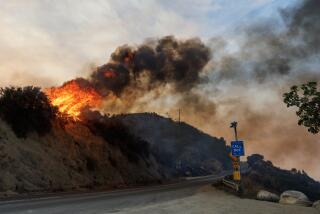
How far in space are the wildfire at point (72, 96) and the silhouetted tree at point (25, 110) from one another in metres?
3.78

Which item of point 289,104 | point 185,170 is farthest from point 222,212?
point 185,170

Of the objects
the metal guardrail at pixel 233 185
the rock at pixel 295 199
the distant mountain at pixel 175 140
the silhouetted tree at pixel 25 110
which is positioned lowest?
the rock at pixel 295 199

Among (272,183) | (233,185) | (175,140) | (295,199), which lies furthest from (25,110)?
(175,140)

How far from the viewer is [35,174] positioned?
38.9m

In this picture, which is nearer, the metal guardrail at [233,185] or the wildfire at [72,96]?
the metal guardrail at [233,185]

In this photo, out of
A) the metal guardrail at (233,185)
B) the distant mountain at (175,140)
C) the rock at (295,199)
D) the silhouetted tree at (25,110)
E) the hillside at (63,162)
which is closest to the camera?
the rock at (295,199)

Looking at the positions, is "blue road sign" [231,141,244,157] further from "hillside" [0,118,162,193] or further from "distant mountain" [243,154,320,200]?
"hillside" [0,118,162,193]

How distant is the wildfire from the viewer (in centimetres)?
5175

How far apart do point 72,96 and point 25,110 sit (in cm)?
835

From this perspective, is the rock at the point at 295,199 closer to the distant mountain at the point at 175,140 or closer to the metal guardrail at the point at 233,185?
the metal guardrail at the point at 233,185

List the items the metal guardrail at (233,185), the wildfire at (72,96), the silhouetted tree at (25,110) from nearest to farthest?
the metal guardrail at (233,185)
the silhouetted tree at (25,110)
the wildfire at (72,96)

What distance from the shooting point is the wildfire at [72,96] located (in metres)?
51.8

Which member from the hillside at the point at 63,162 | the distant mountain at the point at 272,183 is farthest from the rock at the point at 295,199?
the hillside at the point at 63,162

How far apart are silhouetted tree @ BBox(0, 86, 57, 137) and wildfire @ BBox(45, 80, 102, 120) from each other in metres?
3.78
